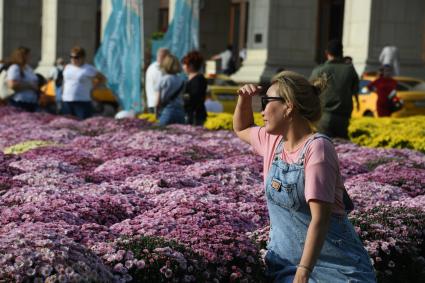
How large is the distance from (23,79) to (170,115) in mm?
4003

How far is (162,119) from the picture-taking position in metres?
14.4

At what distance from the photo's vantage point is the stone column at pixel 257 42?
28188 millimetres

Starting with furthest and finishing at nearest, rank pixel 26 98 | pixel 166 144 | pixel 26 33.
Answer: pixel 26 33 → pixel 26 98 → pixel 166 144

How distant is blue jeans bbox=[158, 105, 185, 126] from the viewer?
14.3 m

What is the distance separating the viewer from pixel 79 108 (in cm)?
1680

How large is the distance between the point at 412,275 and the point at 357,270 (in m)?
1.70

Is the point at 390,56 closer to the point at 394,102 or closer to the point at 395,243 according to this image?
the point at 394,102

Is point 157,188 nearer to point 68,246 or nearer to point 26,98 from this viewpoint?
point 68,246

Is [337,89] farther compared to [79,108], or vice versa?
[79,108]

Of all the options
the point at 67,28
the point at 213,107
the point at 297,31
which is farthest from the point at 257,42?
the point at 67,28

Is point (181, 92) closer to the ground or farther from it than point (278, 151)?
closer to the ground

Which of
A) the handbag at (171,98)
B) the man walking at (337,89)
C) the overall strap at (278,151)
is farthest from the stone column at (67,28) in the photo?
the overall strap at (278,151)

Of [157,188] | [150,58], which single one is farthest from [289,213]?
[150,58]

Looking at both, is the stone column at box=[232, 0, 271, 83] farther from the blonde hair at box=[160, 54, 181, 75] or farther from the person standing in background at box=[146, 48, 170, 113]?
the blonde hair at box=[160, 54, 181, 75]
